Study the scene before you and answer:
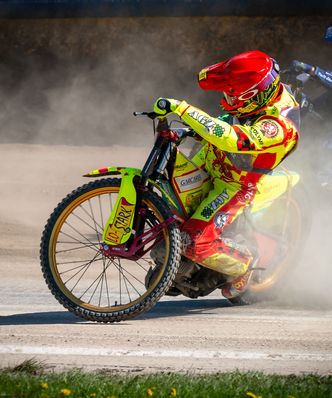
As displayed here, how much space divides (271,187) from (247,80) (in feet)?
2.92

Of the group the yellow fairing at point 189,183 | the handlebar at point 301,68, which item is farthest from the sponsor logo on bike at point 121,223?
the handlebar at point 301,68

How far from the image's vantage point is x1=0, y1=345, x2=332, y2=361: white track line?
20.3 feet

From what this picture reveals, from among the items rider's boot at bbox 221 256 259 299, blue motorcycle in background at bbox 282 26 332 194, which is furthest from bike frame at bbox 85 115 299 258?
blue motorcycle in background at bbox 282 26 332 194

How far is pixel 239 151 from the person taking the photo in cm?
721

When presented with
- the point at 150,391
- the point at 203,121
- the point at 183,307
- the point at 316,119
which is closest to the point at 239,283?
the point at 183,307

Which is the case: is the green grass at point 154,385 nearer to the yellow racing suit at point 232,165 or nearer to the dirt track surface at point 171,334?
the dirt track surface at point 171,334

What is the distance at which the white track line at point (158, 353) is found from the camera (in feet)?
20.3

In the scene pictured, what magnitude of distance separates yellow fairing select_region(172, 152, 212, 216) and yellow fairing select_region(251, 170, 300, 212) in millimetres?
418

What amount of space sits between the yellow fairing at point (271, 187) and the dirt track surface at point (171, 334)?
80 centimetres

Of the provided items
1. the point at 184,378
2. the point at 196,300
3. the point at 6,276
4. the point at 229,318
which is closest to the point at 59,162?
the point at 6,276

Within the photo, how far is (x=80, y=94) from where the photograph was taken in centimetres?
1587

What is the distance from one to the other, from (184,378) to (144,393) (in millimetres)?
359

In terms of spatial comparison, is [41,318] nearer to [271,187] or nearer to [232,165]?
[232,165]

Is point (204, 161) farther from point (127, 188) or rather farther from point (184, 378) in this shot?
point (184, 378)
